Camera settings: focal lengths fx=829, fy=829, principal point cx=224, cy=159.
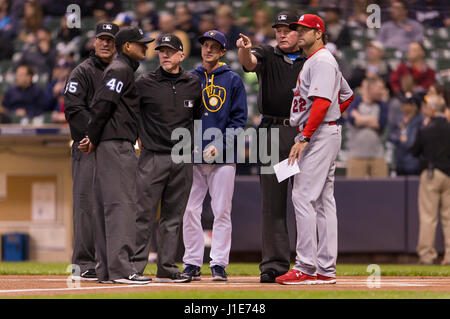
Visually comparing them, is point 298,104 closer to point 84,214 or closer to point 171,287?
point 171,287

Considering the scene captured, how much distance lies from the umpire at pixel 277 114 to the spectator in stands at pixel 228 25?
7414mm

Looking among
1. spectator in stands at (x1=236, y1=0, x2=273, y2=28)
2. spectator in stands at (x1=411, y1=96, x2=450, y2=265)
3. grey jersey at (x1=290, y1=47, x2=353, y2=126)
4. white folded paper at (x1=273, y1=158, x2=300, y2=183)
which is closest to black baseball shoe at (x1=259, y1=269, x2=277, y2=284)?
white folded paper at (x1=273, y1=158, x2=300, y2=183)

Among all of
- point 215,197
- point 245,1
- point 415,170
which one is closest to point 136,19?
point 245,1

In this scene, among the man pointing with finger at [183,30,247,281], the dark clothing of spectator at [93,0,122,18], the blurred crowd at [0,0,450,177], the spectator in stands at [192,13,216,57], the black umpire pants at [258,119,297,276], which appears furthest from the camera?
the dark clothing of spectator at [93,0,122,18]

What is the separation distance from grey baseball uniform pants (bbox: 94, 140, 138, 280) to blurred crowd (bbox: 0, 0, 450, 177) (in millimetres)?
7098

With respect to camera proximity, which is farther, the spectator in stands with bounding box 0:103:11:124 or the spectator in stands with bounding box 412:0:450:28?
the spectator in stands with bounding box 412:0:450:28

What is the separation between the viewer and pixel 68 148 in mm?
13141

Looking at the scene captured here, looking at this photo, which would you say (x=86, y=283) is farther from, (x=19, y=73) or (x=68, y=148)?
(x=19, y=73)

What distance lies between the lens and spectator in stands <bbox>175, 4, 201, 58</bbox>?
1456cm

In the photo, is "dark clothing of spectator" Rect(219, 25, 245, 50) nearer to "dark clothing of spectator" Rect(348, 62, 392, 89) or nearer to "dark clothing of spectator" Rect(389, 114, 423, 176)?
"dark clothing of spectator" Rect(348, 62, 392, 89)

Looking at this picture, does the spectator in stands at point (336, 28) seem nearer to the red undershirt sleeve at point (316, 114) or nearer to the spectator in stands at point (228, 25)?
the spectator in stands at point (228, 25)

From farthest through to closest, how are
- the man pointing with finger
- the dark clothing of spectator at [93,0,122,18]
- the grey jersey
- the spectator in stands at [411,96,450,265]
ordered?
the dark clothing of spectator at [93,0,122,18] < the spectator in stands at [411,96,450,265] < the man pointing with finger < the grey jersey

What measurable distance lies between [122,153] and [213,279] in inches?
58.8

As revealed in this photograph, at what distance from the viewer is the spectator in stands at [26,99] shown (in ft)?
46.2
